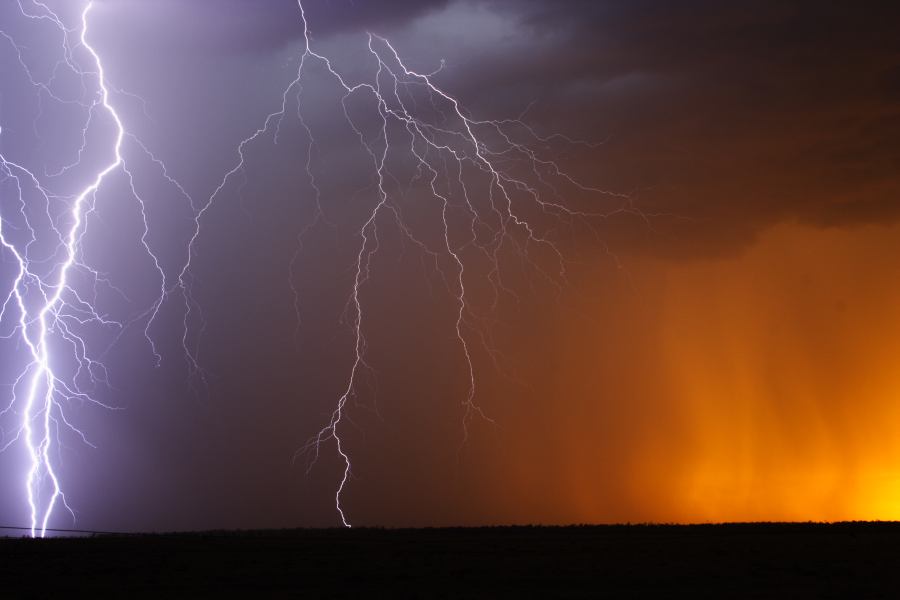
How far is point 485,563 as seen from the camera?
1402cm

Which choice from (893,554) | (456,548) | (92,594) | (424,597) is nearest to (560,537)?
(456,548)

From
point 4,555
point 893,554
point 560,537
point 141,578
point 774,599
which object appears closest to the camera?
point 774,599

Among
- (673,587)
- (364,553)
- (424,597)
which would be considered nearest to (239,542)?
(364,553)

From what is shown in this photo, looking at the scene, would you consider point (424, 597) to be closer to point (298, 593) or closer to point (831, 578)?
point (298, 593)

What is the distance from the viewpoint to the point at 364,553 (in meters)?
15.4

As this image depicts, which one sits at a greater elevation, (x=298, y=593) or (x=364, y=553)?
(x=364, y=553)

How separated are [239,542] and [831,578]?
9669 mm

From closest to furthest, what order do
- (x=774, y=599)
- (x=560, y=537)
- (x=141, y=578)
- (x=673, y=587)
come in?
(x=774, y=599), (x=673, y=587), (x=141, y=578), (x=560, y=537)

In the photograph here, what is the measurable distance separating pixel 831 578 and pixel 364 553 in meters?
6.72

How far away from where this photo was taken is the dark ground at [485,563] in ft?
39.1

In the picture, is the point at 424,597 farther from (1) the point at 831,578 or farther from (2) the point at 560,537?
(2) the point at 560,537

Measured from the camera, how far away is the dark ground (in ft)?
39.1

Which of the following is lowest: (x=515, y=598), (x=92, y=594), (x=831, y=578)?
(x=92, y=594)

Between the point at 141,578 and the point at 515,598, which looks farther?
the point at 141,578
